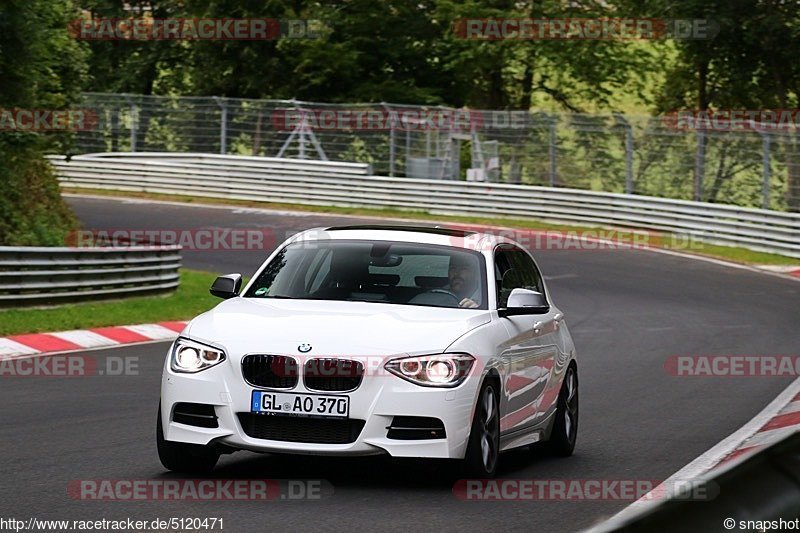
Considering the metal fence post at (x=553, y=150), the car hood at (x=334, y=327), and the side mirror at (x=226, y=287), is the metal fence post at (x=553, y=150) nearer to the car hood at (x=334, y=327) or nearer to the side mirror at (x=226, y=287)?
the side mirror at (x=226, y=287)

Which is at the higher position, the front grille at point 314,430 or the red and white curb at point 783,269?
the front grille at point 314,430

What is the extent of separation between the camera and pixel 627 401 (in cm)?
1304

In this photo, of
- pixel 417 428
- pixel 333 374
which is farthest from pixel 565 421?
pixel 333 374

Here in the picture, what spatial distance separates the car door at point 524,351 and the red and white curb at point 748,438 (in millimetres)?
936

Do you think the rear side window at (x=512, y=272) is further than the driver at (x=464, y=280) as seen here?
Yes

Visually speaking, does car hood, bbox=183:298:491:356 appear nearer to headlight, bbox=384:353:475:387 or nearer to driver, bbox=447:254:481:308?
headlight, bbox=384:353:475:387

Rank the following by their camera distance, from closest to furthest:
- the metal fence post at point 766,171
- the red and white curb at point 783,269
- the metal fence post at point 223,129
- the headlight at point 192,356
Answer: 1. the headlight at point 192,356
2. the red and white curb at point 783,269
3. the metal fence post at point 766,171
4. the metal fence post at point 223,129

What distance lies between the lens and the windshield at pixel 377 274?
9086 mm

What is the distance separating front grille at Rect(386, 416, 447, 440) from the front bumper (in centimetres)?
2

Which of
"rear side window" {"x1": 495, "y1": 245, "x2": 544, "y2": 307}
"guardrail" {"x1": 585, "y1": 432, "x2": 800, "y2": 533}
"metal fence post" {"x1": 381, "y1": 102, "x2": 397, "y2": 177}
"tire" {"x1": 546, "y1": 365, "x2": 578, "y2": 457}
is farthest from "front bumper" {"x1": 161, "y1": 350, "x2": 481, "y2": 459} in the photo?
"metal fence post" {"x1": 381, "y1": 102, "x2": 397, "y2": 177}

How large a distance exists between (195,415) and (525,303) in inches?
80.6

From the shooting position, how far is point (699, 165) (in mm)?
32906

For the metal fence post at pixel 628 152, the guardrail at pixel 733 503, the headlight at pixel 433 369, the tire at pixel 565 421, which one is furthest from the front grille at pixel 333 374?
the metal fence post at pixel 628 152

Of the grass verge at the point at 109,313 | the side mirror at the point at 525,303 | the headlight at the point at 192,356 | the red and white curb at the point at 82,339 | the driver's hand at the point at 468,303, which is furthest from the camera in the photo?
the grass verge at the point at 109,313
